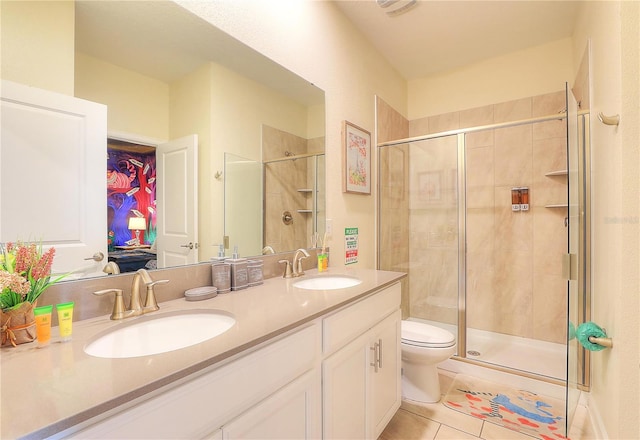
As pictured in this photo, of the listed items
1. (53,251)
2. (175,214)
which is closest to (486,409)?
(175,214)

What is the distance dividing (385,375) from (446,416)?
2.12 feet

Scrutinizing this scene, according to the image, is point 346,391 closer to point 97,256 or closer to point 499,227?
point 97,256

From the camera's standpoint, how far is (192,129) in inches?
50.5

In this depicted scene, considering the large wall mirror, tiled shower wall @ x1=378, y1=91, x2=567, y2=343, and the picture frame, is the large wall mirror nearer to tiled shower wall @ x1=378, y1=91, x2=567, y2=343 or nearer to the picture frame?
the picture frame

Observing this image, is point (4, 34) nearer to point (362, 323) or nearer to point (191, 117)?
point (191, 117)

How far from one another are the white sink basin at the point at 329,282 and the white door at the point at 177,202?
625 millimetres

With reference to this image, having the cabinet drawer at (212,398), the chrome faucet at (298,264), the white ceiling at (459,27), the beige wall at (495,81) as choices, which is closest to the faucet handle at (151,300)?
the cabinet drawer at (212,398)

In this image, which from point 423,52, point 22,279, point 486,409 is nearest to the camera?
point 22,279

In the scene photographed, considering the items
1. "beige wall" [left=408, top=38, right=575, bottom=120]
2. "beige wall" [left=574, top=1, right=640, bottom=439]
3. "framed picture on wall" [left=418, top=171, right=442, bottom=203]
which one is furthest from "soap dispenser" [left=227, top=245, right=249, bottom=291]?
"beige wall" [left=408, top=38, right=575, bottom=120]

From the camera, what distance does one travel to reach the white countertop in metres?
0.48

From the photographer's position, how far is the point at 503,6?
2.21 m

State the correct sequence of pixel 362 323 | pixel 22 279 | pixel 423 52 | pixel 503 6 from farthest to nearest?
1. pixel 423 52
2. pixel 503 6
3. pixel 362 323
4. pixel 22 279

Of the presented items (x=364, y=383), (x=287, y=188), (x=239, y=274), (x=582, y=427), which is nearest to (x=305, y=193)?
(x=287, y=188)

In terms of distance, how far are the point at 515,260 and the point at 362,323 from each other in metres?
2.20
